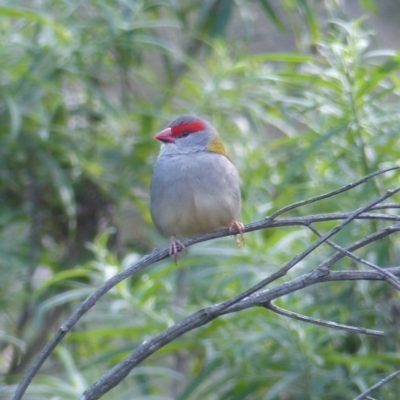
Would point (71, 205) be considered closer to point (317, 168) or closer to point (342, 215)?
point (317, 168)

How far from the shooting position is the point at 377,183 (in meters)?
3.35

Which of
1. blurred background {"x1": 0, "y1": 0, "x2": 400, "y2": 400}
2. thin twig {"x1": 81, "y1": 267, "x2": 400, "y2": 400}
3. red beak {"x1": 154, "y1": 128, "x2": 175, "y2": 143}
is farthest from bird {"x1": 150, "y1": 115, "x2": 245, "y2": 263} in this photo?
thin twig {"x1": 81, "y1": 267, "x2": 400, "y2": 400}

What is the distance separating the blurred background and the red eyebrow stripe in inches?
13.1

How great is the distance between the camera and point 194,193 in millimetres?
3225

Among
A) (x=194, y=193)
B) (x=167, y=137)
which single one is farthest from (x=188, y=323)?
(x=167, y=137)

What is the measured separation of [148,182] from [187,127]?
1.11m

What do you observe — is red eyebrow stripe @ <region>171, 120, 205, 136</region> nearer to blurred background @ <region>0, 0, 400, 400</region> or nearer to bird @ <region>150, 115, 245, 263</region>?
bird @ <region>150, 115, 245, 263</region>

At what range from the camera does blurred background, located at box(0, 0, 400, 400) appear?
3.48 meters

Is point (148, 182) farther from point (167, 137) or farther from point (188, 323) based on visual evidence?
point (188, 323)

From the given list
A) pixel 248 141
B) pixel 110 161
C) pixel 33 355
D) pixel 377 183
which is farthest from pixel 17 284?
pixel 377 183

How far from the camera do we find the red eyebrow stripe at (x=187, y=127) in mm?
3678

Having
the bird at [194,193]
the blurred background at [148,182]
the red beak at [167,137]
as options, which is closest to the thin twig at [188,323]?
the bird at [194,193]

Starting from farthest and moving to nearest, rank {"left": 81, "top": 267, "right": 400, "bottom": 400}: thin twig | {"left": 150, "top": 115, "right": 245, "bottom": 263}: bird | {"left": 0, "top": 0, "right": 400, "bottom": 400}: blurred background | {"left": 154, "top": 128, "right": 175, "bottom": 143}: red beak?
{"left": 154, "top": 128, "right": 175, "bottom": 143}: red beak, {"left": 0, "top": 0, "right": 400, "bottom": 400}: blurred background, {"left": 150, "top": 115, "right": 245, "bottom": 263}: bird, {"left": 81, "top": 267, "right": 400, "bottom": 400}: thin twig

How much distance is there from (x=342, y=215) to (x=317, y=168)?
2030 mm
